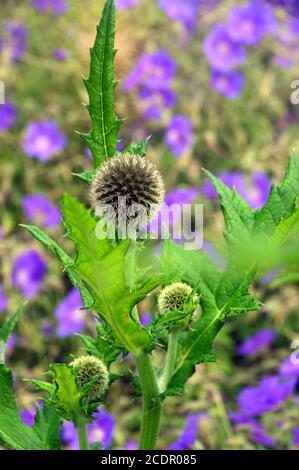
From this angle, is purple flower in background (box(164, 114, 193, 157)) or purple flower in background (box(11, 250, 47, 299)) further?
purple flower in background (box(164, 114, 193, 157))

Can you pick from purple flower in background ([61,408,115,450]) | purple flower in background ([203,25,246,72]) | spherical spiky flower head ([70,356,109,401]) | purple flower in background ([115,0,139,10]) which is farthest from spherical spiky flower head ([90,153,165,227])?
purple flower in background ([115,0,139,10])

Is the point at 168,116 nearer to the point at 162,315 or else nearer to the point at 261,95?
the point at 261,95

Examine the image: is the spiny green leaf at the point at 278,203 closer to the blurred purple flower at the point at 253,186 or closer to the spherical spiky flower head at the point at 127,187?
the spherical spiky flower head at the point at 127,187

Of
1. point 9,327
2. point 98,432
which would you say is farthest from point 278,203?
point 98,432

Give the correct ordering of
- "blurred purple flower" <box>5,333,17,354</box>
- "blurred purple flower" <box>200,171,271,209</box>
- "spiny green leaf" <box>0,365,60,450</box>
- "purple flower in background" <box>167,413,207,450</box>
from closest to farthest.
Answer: "spiny green leaf" <box>0,365,60,450</box> → "purple flower in background" <box>167,413,207,450</box> → "blurred purple flower" <box>5,333,17,354</box> → "blurred purple flower" <box>200,171,271,209</box>

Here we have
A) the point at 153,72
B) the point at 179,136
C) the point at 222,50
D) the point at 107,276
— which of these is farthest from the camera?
the point at 222,50

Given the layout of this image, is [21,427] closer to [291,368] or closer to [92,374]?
[92,374]

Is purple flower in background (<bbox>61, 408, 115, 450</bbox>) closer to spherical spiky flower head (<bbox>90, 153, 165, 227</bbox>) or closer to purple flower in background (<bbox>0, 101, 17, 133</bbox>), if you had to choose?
spherical spiky flower head (<bbox>90, 153, 165, 227</bbox>)
